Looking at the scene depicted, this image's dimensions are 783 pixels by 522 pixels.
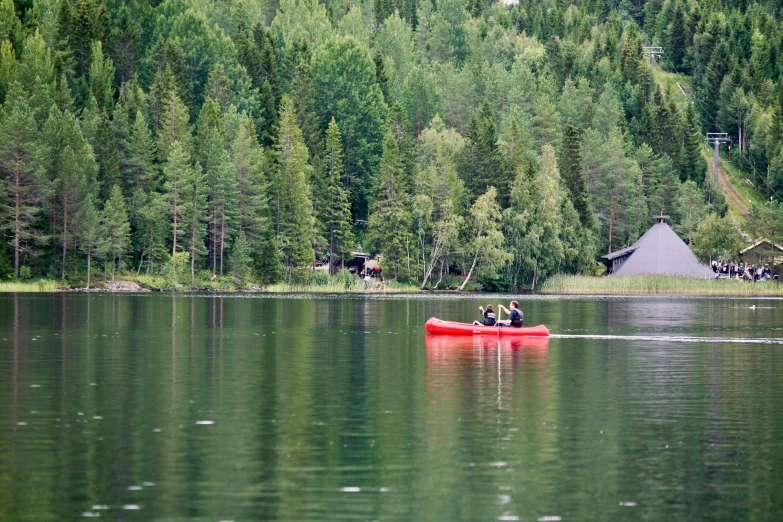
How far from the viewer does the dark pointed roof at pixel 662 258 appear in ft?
496

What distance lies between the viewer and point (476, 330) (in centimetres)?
6375

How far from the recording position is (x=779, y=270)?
158 m

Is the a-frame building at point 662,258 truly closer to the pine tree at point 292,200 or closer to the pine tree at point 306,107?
the pine tree at point 292,200

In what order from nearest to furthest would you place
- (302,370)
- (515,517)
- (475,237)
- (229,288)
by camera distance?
(515,517) < (302,370) < (229,288) < (475,237)

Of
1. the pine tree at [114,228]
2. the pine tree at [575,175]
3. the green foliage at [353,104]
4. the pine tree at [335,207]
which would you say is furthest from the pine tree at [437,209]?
the pine tree at [114,228]

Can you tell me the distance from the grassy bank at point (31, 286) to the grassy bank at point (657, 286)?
52830 millimetres

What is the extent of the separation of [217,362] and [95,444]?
20080mm

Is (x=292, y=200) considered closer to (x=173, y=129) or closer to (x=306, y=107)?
(x=173, y=129)

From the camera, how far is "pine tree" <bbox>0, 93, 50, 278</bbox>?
4715 inches

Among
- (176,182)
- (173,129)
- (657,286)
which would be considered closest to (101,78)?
(173,129)

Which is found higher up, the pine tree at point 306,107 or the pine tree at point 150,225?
the pine tree at point 306,107

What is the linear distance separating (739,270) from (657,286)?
27341 millimetres

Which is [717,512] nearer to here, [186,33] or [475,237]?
[475,237]

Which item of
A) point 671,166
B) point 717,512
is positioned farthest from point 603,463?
point 671,166
